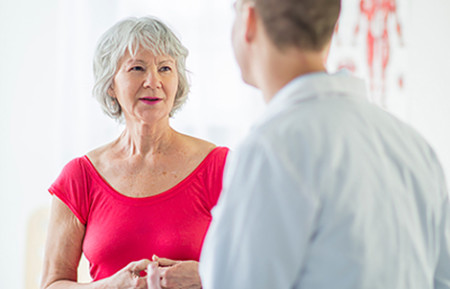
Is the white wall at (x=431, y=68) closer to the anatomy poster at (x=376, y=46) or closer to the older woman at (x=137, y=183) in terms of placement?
the anatomy poster at (x=376, y=46)

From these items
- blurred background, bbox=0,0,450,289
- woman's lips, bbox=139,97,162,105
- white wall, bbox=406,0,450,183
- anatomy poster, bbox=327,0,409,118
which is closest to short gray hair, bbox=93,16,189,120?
woman's lips, bbox=139,97,162,105

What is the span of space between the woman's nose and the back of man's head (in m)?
0.71

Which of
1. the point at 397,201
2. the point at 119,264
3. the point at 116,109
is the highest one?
the point at 116,109

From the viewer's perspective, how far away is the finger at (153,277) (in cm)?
125

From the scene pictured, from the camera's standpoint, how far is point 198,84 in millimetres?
2959

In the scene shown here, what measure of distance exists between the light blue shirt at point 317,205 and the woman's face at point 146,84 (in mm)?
746

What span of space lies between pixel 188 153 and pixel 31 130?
5.44ft

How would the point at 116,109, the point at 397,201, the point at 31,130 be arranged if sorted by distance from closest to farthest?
the point at 397,201
the point at 116,109
the point at 31,130

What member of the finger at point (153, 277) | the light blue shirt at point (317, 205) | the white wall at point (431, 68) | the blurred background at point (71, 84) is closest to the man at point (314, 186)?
the light blue shirt at point (317, 205)

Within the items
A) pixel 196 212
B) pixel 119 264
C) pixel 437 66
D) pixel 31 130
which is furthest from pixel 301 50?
pixel 437 66

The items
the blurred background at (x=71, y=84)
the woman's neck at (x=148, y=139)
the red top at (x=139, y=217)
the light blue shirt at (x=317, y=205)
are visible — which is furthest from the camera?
the blurred background at (x=71, y=84)

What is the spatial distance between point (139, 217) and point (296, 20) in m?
0.84

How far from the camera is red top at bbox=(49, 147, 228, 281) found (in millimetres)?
1414

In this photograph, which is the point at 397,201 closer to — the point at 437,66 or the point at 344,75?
the point at 344,75
